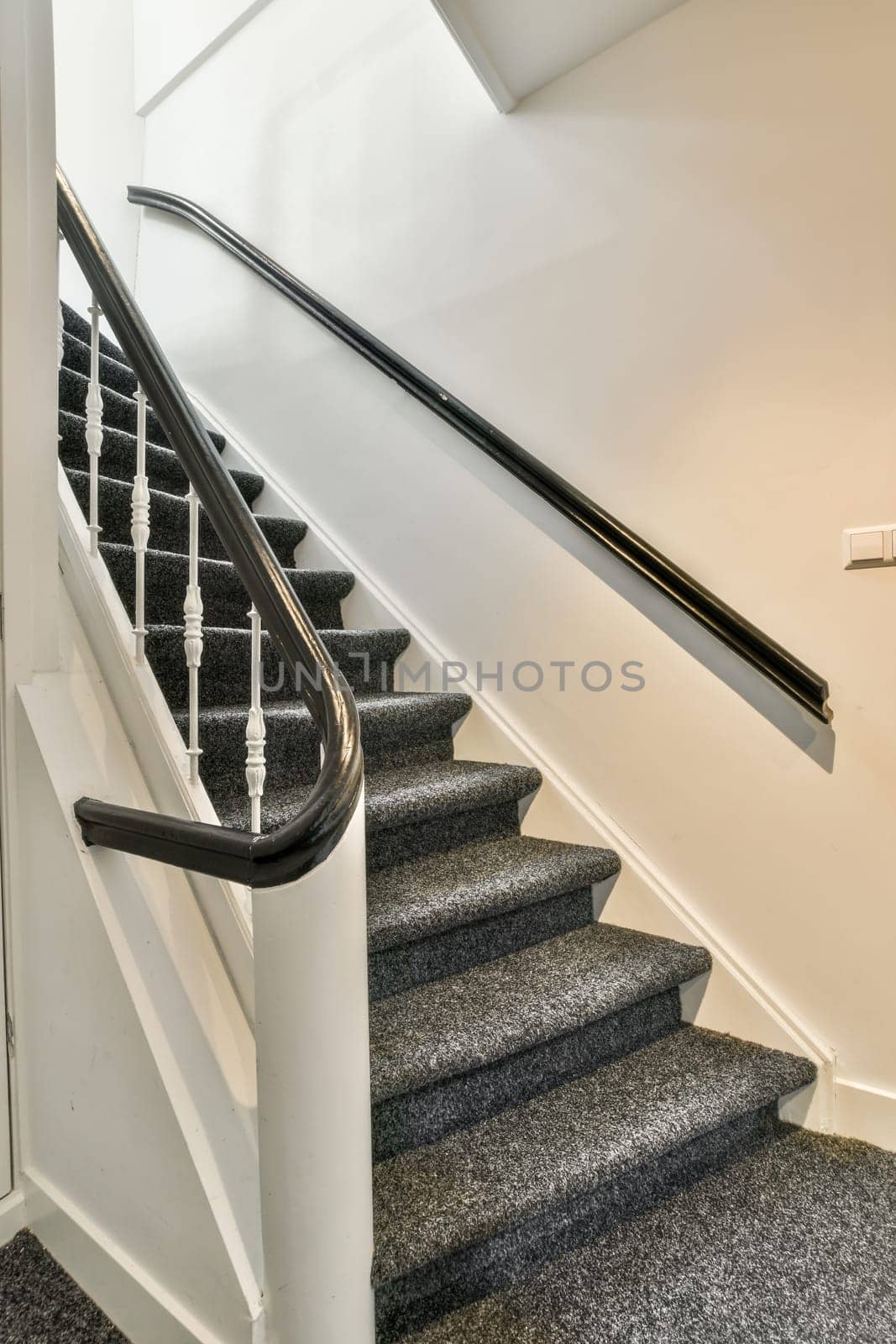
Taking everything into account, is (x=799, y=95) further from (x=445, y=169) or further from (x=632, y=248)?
(x=445, y=169)

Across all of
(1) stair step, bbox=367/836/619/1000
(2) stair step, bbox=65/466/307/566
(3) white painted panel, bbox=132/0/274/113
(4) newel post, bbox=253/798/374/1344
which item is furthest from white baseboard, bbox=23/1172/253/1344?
(3) white painted panel, bbox=132/0/274/113

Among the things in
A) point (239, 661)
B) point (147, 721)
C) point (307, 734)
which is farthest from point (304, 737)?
point (147, 721)

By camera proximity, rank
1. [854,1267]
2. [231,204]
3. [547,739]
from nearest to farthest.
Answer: [854,1267], [547,739], [231,204]

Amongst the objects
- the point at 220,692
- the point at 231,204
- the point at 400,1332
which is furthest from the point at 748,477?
the point at 231,204

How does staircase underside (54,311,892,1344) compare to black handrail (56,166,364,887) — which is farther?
staircase underside (54,311,892,1344)

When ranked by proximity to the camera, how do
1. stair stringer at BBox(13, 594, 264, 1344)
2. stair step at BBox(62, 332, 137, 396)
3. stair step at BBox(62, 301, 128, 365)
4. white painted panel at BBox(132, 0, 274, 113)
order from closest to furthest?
stair stringer at BBox(13, 594, 264, 1344), stair step at BBox(62, 332, 137, 396), stair step at BBox(62, 301, 128, 365), white painted panel at BBox(132, 0, 274, 113)

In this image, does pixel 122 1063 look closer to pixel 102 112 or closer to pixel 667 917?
pixel 667 917

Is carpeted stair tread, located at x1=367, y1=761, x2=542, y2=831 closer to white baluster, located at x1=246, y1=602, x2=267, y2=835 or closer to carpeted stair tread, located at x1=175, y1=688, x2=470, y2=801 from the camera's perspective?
carpeted stair tread, located at x1=175, y1=688, x2=470, y2=801

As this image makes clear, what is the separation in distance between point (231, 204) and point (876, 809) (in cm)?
303

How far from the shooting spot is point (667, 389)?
1771 mm

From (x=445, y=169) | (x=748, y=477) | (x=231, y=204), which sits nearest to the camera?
(x=748, y=477)

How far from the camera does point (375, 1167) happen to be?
1.21 m

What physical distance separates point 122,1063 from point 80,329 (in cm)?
246

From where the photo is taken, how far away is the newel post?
889 mm
